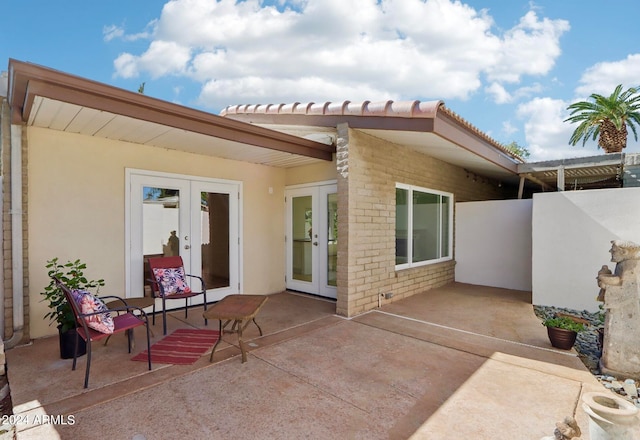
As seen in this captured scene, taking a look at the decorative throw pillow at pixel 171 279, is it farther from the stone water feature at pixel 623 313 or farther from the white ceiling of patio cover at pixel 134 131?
the stone water feature at pixel 623 313

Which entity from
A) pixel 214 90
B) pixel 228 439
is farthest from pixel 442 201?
pixel 214 90

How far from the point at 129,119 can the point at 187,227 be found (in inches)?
90.5

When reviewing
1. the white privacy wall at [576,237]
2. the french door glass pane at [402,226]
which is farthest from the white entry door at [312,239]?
the white privacy wall at [576,237]

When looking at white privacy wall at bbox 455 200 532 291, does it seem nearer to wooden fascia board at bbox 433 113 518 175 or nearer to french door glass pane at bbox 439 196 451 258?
french door glass pane at bbox 439 196 451 258

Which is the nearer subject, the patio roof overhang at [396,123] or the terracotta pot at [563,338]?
the terracotta pot at [563,338]

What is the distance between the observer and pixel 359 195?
5359mm

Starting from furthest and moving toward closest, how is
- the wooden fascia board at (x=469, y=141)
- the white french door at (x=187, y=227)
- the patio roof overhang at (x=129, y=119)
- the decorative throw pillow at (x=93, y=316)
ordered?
the white french door at (x=187, y=227) < the wooden fascia board at (x=469, y=141) < the decorative throw pillow at (x=93, y=316) < the patio roof overhang at (x=129, y=119)

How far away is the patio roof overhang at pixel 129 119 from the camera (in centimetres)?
306

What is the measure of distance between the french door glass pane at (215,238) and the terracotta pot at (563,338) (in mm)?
5346

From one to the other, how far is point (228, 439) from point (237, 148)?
4.30 m

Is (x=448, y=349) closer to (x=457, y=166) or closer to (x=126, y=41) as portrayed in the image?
(x=457, y=166)

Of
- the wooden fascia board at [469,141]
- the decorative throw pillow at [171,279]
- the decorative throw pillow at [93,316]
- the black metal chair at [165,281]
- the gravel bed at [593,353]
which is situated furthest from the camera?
the decorative throw pillow at [171,279]

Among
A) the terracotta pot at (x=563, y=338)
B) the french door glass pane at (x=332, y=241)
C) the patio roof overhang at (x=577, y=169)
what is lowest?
the terracotta pot at (x=563, y=338)

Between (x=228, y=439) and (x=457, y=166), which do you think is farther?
(x=457, y=166)
